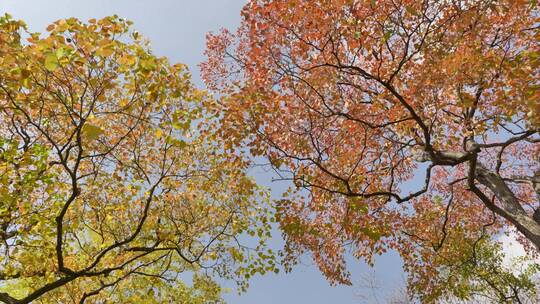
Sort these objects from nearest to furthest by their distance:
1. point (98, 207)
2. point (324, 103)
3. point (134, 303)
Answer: point (324, 103) → point (98, 207) → point (134, 303)

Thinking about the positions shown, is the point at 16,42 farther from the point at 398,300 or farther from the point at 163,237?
the point at 398,300

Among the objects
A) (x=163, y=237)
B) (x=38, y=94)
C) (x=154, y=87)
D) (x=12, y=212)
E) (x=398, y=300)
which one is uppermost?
(x=398, y=300)

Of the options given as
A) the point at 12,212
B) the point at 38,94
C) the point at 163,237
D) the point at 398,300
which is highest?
the point at 398,300

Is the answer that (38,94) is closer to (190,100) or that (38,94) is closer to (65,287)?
(190,100)

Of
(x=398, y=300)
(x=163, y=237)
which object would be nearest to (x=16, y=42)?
(x=163, y=237)

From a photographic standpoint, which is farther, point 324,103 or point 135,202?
point 135,202

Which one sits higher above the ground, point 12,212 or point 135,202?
point 135,202

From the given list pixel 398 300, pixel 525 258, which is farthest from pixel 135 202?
pixel 398 300

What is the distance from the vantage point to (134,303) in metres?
13.3

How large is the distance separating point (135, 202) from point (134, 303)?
4.90 meters

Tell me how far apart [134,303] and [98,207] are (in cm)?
512

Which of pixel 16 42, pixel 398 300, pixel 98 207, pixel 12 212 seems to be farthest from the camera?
pixel 398 300

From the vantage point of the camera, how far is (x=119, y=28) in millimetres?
5785

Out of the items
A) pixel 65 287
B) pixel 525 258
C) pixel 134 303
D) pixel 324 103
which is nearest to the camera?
pixel 324 103
